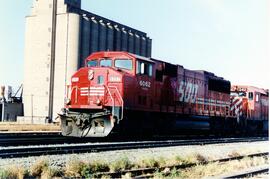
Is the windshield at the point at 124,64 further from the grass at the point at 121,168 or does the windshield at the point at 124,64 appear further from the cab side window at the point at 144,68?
the grass at the point at 121,168

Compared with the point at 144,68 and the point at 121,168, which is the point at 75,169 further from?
the point at 144,68

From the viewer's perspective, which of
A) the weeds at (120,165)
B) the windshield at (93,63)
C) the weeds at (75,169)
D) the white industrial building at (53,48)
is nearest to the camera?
the weeds at (75,169)

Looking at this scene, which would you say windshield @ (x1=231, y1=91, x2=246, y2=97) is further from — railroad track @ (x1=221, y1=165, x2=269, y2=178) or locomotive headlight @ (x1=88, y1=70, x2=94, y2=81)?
railroad track @ (x1=221, y1=165, x2=269, y2=178)

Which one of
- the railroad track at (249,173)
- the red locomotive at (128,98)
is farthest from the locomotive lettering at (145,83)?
the railroad track at (249,173)

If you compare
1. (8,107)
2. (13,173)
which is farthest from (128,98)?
(8,107)

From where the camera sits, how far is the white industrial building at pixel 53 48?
58.6 m

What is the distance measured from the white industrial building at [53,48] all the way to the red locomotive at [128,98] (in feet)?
126

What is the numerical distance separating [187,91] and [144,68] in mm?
4310

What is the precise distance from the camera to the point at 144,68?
55.6ft

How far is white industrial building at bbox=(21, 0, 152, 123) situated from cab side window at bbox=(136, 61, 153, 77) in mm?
40299

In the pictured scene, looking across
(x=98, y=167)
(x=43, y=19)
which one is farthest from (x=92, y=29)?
(x=98, y=167)

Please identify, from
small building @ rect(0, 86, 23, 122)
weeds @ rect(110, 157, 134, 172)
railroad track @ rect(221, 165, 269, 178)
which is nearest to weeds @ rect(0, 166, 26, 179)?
weeds @ rect(110, 157, 134, 172)

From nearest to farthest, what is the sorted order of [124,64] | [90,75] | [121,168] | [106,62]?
A: [121,168], [90,75], [124,64], [106,62]

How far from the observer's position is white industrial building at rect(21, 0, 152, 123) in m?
58.6
